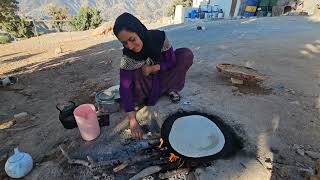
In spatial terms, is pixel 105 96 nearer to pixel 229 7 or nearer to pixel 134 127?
pixel 134 127

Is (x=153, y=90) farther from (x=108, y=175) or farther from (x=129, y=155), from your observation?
(x=108, y=175)

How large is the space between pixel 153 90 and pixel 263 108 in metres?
1.21

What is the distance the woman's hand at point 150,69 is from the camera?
2.62m

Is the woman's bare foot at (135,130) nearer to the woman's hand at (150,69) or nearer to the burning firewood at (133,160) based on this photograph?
the burning firewood at (133,160)

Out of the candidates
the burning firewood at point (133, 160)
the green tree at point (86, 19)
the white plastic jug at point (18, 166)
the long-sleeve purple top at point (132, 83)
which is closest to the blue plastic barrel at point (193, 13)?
the green tree at point (86, 19)

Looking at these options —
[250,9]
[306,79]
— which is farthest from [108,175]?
[250,9]

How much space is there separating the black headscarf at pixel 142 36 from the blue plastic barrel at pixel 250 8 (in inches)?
765

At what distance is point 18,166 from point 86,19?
2207 cm

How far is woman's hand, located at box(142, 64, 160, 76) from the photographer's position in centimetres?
262

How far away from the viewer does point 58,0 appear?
137500 millimetres

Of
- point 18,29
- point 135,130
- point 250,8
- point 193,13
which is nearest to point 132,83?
point 135,130

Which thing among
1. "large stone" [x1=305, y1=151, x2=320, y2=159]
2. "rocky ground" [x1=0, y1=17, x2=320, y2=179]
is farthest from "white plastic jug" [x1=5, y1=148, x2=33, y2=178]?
"large stone" [x1=305, y1=151, x2=320, y2=159]

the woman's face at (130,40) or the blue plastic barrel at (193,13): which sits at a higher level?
the woman's face at (130,40)

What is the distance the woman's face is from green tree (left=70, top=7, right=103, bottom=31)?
70.9ft
